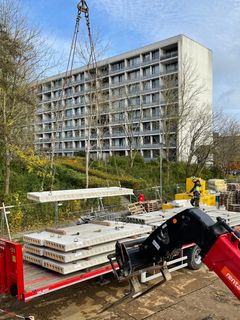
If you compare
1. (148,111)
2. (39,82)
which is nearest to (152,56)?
(148,111)

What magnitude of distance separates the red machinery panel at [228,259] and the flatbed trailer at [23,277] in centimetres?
288

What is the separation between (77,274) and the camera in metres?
6.12

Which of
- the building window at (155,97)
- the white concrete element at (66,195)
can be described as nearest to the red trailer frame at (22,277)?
the white concrete element at (66,195)

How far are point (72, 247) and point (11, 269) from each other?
1078 millimetres

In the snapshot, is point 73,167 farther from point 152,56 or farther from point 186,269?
point 152,56

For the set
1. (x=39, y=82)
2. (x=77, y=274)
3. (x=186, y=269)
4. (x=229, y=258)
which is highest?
(x=39, y=82)


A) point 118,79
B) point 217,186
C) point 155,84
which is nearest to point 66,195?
point 217,186

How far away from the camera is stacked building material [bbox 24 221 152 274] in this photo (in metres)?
5.90

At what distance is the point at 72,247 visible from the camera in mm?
5887

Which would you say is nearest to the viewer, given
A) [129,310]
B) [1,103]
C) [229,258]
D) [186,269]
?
[229,258]

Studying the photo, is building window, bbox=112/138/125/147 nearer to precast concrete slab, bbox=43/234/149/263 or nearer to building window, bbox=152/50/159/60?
building window, bbox=152/50/159/60

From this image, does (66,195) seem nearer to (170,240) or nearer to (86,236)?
(86,236)

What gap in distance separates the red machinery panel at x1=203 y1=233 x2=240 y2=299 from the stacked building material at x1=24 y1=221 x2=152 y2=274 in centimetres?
277

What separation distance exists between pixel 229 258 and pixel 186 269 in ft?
17.8
